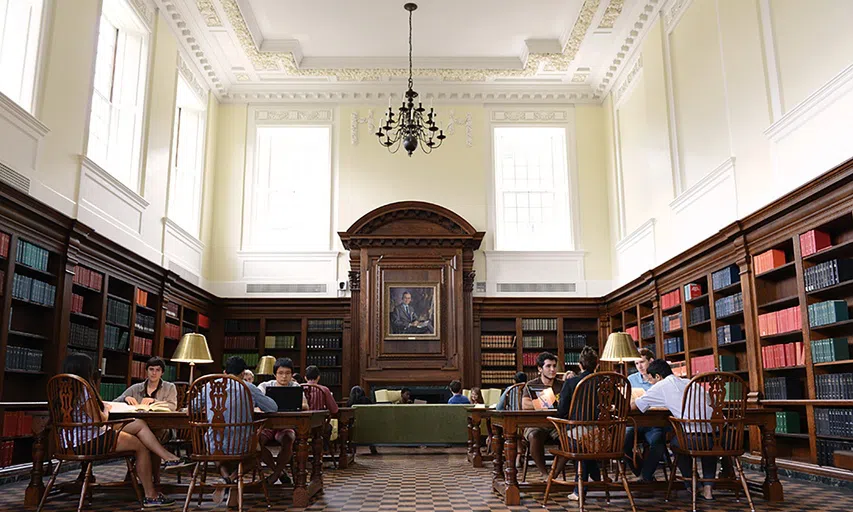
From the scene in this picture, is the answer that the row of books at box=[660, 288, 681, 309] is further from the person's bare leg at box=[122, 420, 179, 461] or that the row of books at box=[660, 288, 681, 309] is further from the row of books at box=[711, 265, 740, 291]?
the person's bare leg at box=[122, 420, 179, 461]

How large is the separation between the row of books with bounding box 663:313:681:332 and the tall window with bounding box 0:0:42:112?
289 inches

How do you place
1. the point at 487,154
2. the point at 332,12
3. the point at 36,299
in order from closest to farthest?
1. the point at 36,299
2. the point at 332,12
3. the point at 487,154

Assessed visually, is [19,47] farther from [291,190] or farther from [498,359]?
[498,359]

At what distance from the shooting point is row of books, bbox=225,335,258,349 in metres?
11.5

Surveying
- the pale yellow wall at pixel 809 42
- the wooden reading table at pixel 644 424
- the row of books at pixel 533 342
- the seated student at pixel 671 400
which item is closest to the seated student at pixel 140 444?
the wooden reading table at pixel 644 424

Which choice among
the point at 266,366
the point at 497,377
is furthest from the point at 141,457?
the point at 497,377

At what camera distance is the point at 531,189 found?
1240cm

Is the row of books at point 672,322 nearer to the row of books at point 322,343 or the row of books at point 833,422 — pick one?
the row of books at point 833,422

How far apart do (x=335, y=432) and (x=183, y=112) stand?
6278 mm

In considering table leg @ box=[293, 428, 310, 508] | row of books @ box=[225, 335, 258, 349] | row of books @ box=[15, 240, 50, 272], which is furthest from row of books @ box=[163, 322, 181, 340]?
table leg @ box=[293, 428, 310, 508]

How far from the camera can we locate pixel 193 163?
11305 mm

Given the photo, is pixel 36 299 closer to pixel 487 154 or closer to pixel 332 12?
pixel 332 12

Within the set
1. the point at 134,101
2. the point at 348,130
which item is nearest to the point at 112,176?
the point at 134,101

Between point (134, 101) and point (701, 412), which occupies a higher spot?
point (134, 101)
